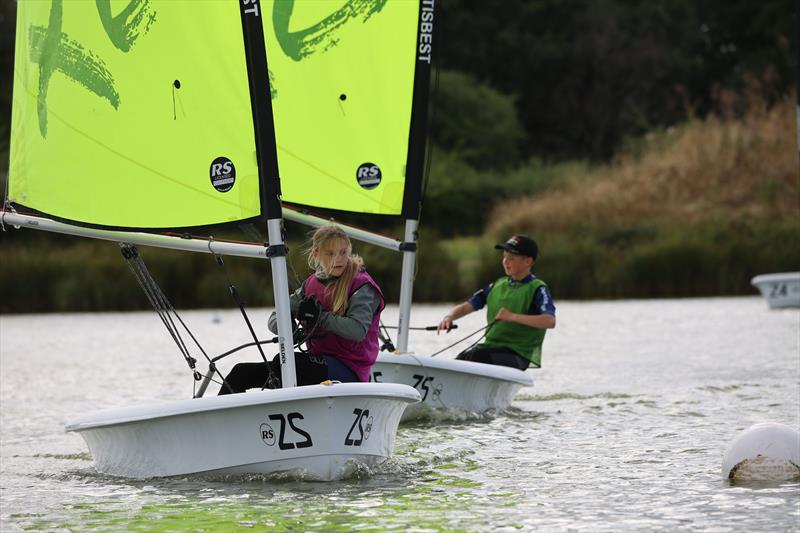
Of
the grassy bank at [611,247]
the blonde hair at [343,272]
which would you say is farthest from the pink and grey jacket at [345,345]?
the grassy bank at [611,247]

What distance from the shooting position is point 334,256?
25.6 feet

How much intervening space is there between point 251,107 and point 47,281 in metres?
19.4

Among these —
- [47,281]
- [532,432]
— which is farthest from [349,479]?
[47,281]

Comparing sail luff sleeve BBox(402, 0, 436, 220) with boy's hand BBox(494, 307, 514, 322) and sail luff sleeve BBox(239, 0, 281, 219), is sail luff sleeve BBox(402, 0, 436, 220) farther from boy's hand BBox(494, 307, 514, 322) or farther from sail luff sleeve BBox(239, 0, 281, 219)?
sail luff sleeve BBox(239, 0, 281, 219)

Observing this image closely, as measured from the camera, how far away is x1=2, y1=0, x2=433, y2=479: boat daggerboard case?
742 cm

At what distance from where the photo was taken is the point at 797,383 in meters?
12.6

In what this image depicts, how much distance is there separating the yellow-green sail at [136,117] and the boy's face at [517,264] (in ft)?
11.1

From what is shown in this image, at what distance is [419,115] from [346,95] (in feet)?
1.87

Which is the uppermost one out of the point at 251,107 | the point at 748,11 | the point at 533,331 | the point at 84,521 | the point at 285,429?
the point at 748,11

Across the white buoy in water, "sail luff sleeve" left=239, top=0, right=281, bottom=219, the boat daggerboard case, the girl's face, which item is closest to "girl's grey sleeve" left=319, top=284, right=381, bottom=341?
the girl's face

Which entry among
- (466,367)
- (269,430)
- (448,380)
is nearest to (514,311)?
(466,367)

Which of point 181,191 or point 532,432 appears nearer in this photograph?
point 181,191

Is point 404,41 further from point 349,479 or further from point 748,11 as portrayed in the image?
point 748,11

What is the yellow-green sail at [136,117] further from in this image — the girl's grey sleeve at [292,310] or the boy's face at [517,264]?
the boy's face at [517,264]
